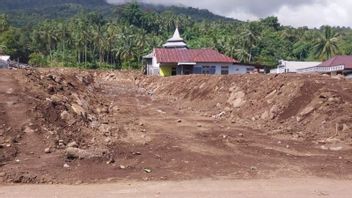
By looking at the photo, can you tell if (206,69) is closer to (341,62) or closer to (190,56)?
(190,56)

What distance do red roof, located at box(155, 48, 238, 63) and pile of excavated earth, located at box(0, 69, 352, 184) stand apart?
2953cm

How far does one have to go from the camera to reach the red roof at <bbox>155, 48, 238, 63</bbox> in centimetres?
5500

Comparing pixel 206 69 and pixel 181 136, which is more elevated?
pixel 206 69

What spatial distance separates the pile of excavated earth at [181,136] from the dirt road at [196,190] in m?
0.55

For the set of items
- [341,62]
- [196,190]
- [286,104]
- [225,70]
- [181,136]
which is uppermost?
[341,62]

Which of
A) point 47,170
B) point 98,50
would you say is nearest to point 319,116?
point 47,170

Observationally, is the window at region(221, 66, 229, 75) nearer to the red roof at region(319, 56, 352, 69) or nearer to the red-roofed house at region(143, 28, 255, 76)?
the red-roofed house at region(143, 28, 255, 76)

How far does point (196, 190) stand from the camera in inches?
429

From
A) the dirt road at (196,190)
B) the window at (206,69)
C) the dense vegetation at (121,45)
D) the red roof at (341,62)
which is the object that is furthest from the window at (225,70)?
the dirt road at (196,190)

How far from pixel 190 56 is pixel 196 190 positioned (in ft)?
148

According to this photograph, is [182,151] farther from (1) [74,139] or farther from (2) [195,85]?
(2) [195,85]

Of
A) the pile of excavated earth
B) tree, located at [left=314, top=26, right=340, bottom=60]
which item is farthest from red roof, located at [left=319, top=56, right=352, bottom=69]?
tree, located at [left=314, top=26, right=340, bottom=60]

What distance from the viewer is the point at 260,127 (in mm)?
19859

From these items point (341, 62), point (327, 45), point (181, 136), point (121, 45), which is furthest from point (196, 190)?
point (121, 45)
